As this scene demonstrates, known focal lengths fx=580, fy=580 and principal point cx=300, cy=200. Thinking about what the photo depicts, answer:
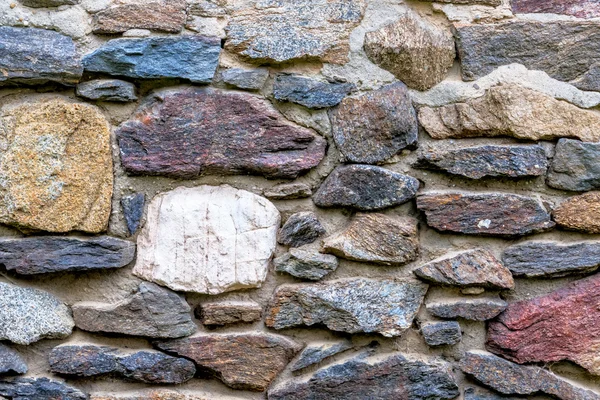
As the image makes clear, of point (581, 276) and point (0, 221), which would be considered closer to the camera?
point (0, 221)

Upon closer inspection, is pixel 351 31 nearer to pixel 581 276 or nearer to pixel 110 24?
pixel 110 24

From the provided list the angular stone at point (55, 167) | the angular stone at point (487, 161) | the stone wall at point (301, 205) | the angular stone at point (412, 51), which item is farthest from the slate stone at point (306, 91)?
the angular stone at point (55, 167)

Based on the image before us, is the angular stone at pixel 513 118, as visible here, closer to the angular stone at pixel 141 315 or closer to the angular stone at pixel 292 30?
the angular stone at pixel 292 30

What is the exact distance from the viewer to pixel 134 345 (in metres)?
1.28

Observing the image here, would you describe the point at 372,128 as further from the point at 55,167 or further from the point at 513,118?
the point at 55,167

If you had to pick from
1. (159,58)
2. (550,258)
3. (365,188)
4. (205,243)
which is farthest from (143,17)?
(550,258)

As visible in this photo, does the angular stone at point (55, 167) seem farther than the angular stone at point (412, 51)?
No

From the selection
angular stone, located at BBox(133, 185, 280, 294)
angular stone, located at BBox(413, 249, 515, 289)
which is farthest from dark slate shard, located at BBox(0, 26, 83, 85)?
angular stone, located at BBox(413, 249, 515, 289)

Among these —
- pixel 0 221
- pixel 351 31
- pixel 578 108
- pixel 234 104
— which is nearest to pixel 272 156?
pixel 234 104

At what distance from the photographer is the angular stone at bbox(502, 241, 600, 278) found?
51.2 inches

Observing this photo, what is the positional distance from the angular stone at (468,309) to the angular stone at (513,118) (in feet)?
1.23

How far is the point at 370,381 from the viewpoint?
4.22ft

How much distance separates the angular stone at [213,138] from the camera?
1.27m

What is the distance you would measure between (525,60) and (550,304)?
22.1 inches
